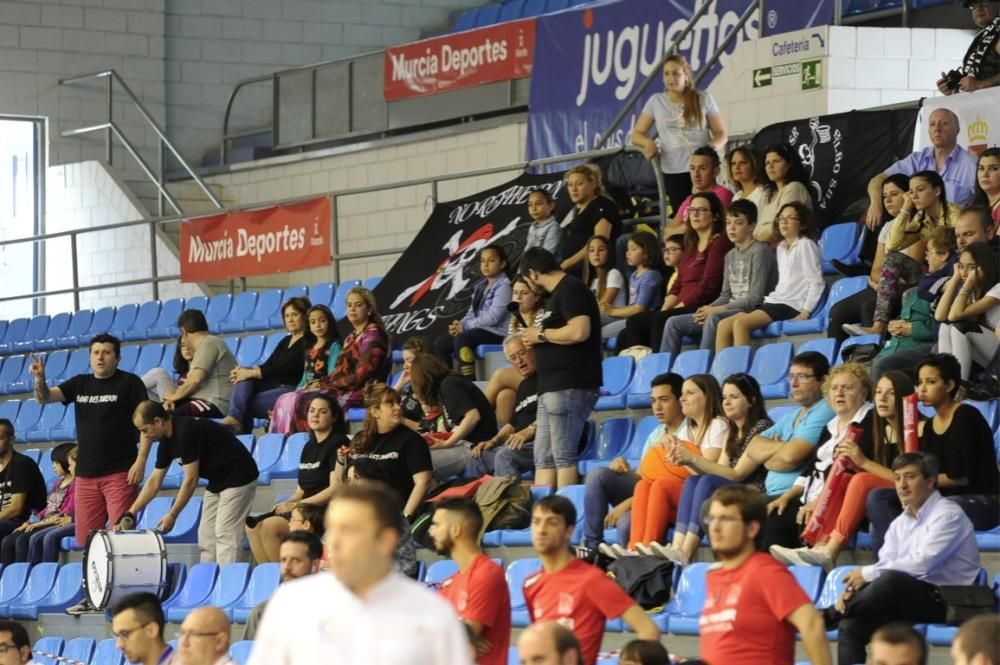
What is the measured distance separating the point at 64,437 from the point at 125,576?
3.81 m

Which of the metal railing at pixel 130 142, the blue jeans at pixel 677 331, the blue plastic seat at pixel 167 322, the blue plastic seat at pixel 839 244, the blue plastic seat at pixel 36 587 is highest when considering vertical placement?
the metal railing at pixel 130 142

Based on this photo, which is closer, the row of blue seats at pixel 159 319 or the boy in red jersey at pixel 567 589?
the boy in red jersey at pixel 567 589

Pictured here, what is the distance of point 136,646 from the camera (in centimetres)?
640

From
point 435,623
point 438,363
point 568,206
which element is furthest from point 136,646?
point 568,206

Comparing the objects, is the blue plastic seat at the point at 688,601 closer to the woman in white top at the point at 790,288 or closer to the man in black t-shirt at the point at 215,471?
the woman in white top at the point at 790,288

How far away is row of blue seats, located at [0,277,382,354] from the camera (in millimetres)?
13617

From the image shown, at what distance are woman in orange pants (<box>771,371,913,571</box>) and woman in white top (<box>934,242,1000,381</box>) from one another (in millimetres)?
899

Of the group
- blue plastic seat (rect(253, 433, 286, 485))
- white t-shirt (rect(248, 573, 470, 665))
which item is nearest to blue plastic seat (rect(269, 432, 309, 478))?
blue plastic seat (rect(253, 433, 286, 485))

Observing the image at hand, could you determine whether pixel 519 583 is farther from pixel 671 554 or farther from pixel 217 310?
pixel 217 310

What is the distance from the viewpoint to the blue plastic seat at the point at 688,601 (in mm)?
7320

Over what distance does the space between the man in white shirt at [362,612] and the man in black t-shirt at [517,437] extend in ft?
18.5

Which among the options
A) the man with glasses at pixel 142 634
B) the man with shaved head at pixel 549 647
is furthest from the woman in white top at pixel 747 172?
the man with shaved head at pixel 549 647

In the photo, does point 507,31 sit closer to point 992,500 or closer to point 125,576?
point 125,576

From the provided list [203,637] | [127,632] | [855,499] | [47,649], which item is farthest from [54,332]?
[203,637]
